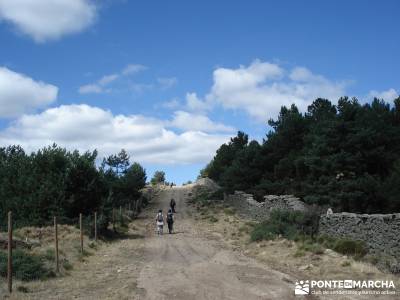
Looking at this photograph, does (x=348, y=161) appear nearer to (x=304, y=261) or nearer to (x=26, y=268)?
(x=304, y=261)

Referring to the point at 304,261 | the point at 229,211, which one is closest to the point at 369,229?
the point at 304,261

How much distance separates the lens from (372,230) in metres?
18.9

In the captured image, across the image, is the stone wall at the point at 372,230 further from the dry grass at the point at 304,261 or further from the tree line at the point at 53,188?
the tree line at the point at 53,188

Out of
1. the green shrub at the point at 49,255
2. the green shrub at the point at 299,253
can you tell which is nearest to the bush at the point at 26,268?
the green shrub at the point at 49,255

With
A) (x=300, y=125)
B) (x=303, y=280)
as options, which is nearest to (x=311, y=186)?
(x=300, y=125)

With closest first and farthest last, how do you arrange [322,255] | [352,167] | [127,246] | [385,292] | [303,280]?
1. [385,292]
2. [303,280]
3. [322,255]
4. [127,246]
5. [352,167]

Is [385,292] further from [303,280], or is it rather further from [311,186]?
[311,186]

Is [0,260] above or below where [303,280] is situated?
above

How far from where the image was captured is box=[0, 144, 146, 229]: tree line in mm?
28938

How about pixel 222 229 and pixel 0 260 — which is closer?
pixel 0 260

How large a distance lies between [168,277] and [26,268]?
13.8 ft

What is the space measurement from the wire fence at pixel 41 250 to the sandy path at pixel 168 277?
0.47 metres

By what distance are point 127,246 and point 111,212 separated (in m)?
8.25

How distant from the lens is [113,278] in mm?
15695
